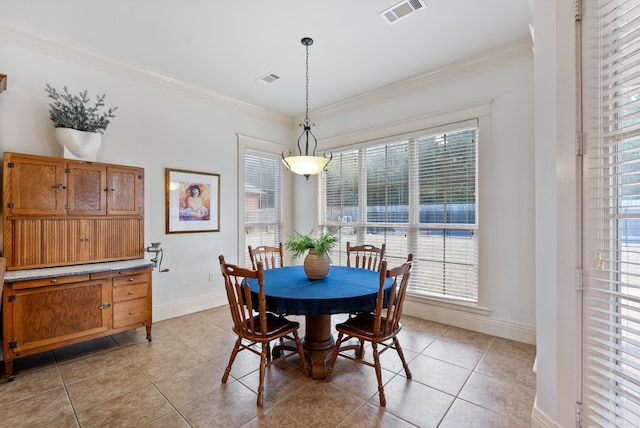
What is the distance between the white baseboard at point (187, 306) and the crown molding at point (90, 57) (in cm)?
280

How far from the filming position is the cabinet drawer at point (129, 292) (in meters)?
2.85

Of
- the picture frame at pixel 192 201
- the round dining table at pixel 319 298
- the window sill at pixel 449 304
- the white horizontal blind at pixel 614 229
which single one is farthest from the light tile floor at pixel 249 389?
the picture frame at pixel 192 201

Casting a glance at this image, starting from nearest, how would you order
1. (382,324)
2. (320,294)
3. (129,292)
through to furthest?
(320,294) → (382,324) → (129,292)

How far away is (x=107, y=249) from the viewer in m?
3.00

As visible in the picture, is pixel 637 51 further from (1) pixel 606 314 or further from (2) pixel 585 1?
(1) pixel 606 314

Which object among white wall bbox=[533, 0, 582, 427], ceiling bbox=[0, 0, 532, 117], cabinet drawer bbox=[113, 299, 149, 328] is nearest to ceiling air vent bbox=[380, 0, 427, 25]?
ceiling bbox=[0, 0, 532, 117]

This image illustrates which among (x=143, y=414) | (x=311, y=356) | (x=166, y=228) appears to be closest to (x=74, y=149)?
(x=166, y=228)

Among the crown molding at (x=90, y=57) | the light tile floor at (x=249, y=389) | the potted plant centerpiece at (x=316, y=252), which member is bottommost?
the light tile floor at (x=249, y=389)

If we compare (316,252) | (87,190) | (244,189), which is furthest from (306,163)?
(87,190)

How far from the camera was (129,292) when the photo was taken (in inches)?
116

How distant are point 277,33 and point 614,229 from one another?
9.64 ft

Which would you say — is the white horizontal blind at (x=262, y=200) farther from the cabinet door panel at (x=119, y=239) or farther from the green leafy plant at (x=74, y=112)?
the green leafy plant at (x=74, y=112)

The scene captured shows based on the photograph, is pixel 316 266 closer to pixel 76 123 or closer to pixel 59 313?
pixel 59 313

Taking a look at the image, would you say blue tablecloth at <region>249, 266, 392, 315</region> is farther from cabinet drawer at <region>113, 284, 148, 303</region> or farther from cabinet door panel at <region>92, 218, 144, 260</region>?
cabinet door panel at <region>92, 218, 144, 260</region>
